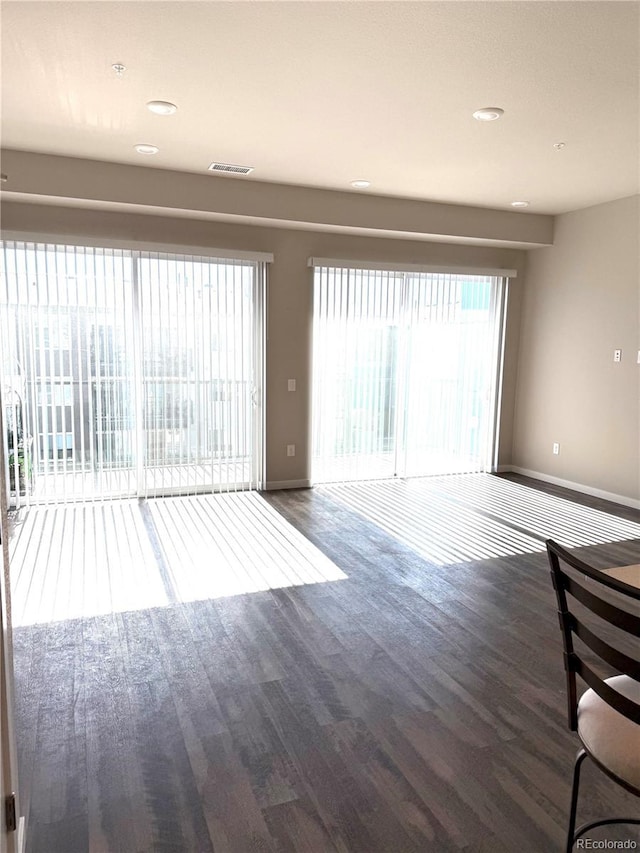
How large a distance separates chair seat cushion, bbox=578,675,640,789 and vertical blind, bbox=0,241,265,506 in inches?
173

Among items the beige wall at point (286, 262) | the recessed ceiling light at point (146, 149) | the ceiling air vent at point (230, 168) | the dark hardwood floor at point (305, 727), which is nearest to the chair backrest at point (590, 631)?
the dark hardwood floor at point (305, 727)

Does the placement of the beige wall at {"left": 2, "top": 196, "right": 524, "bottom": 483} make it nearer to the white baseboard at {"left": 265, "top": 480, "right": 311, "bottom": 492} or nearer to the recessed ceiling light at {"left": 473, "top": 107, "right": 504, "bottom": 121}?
the white baseboard at {"left": 265, "top": 480, "right": 311, "bottom": 492}

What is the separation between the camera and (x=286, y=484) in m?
6.04

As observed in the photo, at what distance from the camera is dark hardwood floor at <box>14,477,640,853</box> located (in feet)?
6.02

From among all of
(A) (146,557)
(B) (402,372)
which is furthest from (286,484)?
(A) (146,557)

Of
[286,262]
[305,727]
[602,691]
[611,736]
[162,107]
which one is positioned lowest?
[305,727]

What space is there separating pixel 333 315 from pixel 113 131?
270 cm

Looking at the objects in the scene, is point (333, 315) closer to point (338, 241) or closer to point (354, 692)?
point (338, 241)

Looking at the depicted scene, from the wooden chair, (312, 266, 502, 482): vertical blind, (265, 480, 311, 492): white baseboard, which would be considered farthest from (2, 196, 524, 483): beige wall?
the wooden chair

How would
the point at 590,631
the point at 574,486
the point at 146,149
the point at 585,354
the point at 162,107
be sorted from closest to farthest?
the point at 590,631, the point at 162,107, the point at 146,149, the point at 585,354, the point at 574,486

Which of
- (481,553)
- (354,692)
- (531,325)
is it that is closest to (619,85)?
(481,553)

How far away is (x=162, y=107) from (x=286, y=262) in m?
2.43

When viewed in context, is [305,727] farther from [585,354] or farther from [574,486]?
[585,354]

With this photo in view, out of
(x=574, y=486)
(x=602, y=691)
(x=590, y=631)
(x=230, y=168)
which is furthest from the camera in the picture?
(x=574, y=486)
